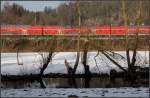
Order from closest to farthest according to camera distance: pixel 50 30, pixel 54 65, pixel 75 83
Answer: pixel 75 83
pixel 54 65
pixel 50 30

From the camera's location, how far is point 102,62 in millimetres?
27703

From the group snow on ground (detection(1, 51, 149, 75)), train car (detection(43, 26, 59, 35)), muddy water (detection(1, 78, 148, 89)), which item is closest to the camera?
muddy water (detection(1, 78, 148, 89))

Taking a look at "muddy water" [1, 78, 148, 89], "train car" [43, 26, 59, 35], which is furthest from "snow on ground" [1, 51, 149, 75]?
"train car" [43, 26, 59, 35]

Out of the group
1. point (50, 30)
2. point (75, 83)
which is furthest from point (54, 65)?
point (50, 30)

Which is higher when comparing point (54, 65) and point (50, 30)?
point (50, 30)

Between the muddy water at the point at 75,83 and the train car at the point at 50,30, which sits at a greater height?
the train car at the point at 50,30

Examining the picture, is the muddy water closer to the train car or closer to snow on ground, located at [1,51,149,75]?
snow on ground, located at [1,51,149,75]

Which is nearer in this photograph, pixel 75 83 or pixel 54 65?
pixel 75 83

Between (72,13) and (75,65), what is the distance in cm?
437

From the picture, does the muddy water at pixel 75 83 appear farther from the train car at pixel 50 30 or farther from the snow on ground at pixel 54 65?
the train car at pixel 50 30

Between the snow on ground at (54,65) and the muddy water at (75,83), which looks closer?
the muddy water at (75,83)

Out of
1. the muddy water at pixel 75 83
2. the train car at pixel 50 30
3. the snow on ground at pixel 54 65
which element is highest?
the train car at pixel 50 30

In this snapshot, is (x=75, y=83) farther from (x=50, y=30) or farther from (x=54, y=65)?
(x=50, y=30)

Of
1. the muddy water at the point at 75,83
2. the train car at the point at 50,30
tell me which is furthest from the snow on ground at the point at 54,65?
the train car at the point at 50,30
